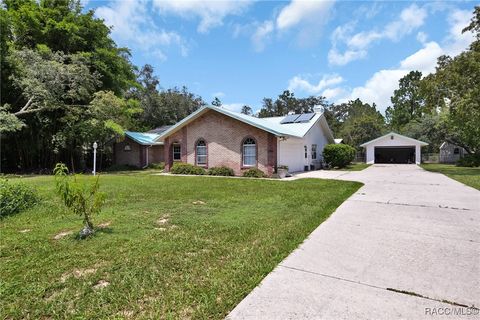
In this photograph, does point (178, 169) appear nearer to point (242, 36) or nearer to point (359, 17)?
point (242, 36)

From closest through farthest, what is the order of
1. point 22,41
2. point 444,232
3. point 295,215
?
1. point 444,232
2. point 295,215
3. point 22,41

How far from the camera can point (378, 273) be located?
3.53m

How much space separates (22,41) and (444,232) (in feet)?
86.3

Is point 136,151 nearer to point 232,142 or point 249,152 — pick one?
point 232,142

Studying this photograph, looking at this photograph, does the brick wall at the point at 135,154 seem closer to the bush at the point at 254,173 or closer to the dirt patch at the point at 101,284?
the bush at the point at 254,173

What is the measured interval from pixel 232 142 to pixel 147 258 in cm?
1408

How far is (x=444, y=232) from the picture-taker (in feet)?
17.1

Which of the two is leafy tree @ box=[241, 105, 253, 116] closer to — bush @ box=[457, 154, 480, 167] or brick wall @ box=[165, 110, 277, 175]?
bush @ box=[457, 154, 480, 167]

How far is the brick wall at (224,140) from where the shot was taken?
16625 mm

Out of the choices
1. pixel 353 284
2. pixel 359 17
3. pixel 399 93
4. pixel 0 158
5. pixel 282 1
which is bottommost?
pixel 353 284

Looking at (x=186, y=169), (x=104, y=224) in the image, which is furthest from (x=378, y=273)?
(x=186, y=169)

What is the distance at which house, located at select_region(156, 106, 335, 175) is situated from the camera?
16703 millimetres

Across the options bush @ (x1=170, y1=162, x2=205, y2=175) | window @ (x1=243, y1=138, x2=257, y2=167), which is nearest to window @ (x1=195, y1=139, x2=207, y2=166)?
bush @ (x1=170, y1=162, x2=205, y2=175)

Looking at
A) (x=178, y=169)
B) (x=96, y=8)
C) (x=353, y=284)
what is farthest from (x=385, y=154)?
(x=353, y=284)
